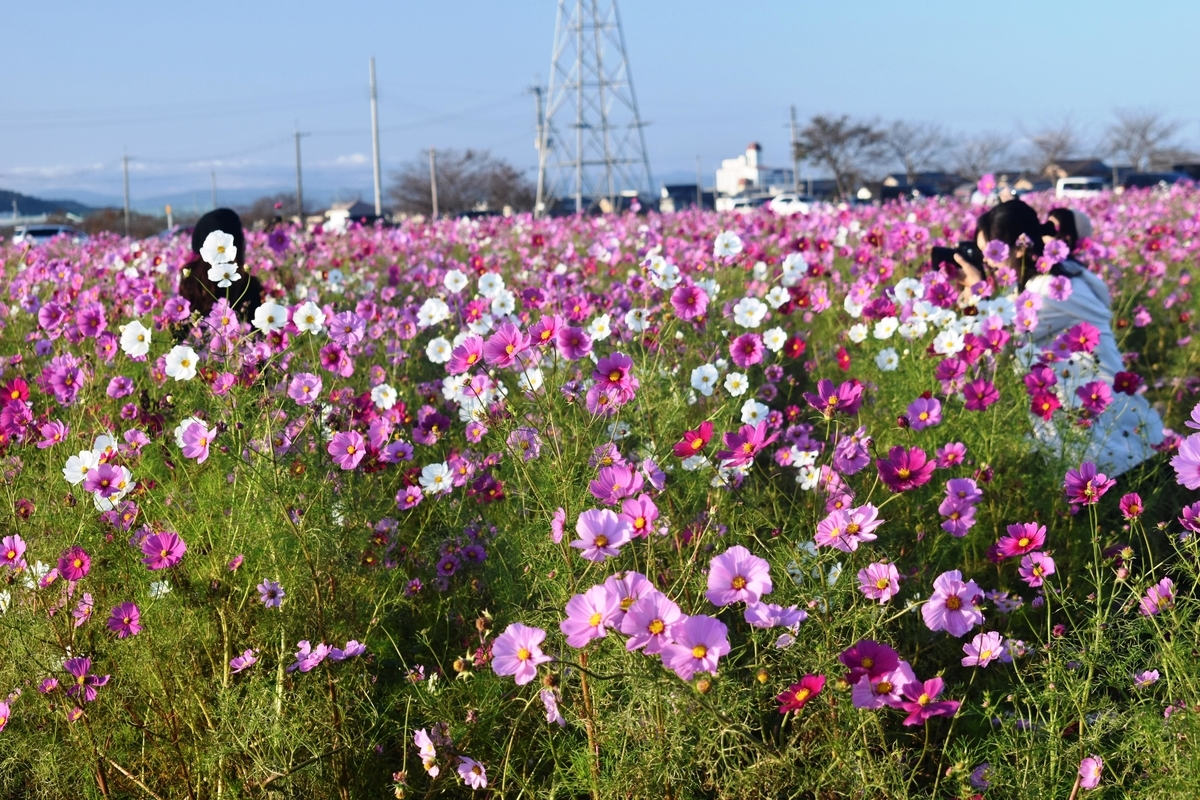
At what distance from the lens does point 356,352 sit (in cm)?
387

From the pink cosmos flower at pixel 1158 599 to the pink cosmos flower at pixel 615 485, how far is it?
805mm

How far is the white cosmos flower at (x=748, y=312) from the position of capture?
355cm

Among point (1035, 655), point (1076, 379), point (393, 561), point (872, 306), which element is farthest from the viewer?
point (872, 306)

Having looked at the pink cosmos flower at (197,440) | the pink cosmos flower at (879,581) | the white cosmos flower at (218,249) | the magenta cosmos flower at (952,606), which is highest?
the white cosmos flower at (218,249)

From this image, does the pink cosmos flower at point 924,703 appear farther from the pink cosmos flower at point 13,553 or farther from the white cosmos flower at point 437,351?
the white cosmos flower at point 437,351

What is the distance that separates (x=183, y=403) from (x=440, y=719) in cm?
110

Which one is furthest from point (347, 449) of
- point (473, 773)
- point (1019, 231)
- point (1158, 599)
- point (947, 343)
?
point (1019, 231)

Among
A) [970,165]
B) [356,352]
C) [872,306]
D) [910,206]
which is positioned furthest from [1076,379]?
[970,165]

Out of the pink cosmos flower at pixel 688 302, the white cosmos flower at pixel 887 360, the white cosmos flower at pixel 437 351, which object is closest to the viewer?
the pink cosmos flower at pixel 688 302

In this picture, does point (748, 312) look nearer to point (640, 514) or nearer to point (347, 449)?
point (347, 449)

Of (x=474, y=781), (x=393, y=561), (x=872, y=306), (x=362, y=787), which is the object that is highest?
(x=872, y=306)

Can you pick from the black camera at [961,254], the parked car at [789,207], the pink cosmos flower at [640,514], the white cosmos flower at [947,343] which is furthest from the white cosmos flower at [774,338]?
the parked car at [789,207]

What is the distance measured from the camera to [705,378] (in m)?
2.90

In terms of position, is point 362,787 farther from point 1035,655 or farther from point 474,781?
point 1035,655
